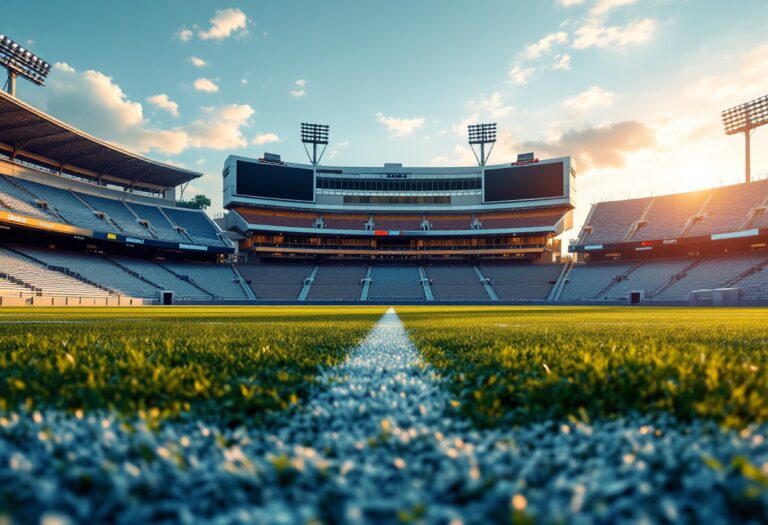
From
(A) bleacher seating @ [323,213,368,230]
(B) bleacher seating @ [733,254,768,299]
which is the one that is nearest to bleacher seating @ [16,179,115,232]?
(A) bleacher seating @ [323,213,368,230]

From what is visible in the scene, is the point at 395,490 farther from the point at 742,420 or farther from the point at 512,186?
the point at 512,186

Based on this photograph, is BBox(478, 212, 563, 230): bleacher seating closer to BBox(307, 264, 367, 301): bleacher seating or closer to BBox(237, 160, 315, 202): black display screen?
BBox(307, 264, 367, 301): bleacher seating

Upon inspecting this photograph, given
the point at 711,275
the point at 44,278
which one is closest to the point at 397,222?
the point at 711,275

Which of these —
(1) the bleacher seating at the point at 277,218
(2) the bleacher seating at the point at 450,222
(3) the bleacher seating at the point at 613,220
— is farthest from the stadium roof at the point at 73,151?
(3) the bleacher seating at the point at 613,220

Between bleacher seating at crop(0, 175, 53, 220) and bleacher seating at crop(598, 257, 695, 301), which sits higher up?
bleacher seating at crop(0, 175, 53, 220)

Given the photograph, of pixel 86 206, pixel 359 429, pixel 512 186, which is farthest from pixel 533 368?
pixel 512 186

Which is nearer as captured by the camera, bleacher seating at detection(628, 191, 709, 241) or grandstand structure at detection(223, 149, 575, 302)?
bleacher seating at detection(628, 191, 709, 241)

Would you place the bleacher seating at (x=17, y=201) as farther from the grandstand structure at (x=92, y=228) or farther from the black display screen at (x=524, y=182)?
the black display screen at (x=524, y=182)

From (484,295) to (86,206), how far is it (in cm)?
4035

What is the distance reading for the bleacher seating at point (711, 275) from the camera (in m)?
34.4

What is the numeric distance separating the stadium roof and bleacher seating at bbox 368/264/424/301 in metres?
24.6

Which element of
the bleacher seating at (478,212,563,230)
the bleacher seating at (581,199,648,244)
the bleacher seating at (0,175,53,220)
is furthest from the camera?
the bleacher seating at (478,212,563,230)

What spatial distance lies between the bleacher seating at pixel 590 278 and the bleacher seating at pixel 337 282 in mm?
21446

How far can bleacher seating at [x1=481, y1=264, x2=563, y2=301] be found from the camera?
42375 millimetres
